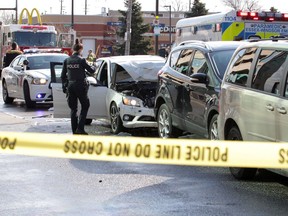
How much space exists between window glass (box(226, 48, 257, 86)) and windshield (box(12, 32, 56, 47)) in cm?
2195

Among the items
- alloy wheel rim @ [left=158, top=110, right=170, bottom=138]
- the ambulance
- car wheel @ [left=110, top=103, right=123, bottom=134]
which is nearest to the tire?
alloy wheel rim @ [left=158, top=110, right=170, bottom=138]

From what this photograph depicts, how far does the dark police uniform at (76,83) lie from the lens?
32.8 ft

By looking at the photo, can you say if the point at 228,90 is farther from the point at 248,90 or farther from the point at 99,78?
the point at 99,78

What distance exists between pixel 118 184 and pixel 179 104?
2402mm

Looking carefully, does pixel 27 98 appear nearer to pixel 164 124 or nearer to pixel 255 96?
pixel 164 124

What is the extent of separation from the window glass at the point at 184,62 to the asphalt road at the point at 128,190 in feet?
5.78

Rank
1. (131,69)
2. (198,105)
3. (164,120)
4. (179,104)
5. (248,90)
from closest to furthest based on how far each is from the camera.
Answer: (248,90)
(198,105)
(179,104)
(164,120)
(131,69)

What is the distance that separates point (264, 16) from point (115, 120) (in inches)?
256

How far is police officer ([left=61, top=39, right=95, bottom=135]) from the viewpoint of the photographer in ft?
32.8

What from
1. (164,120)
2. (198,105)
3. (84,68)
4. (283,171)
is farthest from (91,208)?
(84,68)

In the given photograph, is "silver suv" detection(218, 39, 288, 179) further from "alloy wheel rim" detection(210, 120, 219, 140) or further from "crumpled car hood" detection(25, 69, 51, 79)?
"crumpled car hood" detection(25, 69, 51, 79)

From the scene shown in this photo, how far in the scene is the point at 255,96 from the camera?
6.41 meters

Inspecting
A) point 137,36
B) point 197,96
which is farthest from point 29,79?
point 137,36

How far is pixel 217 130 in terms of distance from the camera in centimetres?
752
